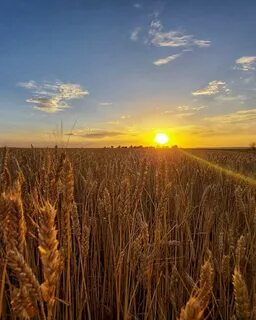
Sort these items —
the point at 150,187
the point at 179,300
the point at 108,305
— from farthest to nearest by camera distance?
the point at 150,187
the point at 108,305
the point at 179,300

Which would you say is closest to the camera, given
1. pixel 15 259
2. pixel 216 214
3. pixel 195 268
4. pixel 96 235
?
pixel 15 259

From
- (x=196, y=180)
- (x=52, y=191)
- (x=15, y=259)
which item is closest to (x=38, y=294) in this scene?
(x=15, y=259)

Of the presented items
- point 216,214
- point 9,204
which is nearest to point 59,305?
point 9,204

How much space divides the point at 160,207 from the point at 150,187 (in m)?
2.68

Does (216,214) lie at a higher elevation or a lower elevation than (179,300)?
higher

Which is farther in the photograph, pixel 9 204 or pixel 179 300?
pixel 179 300

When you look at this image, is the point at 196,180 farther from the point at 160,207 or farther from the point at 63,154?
the point at 63,154

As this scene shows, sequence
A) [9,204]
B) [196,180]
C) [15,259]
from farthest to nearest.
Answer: [196,180], [9,204], [15,259]

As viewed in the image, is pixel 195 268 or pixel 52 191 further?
pixel 195 268

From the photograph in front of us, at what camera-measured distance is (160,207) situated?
1803mm

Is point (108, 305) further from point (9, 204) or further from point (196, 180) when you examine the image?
point (196, 180)

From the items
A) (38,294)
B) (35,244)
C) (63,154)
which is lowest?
(35,244)

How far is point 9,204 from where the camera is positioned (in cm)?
89

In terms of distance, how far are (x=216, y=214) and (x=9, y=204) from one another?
2585mm
